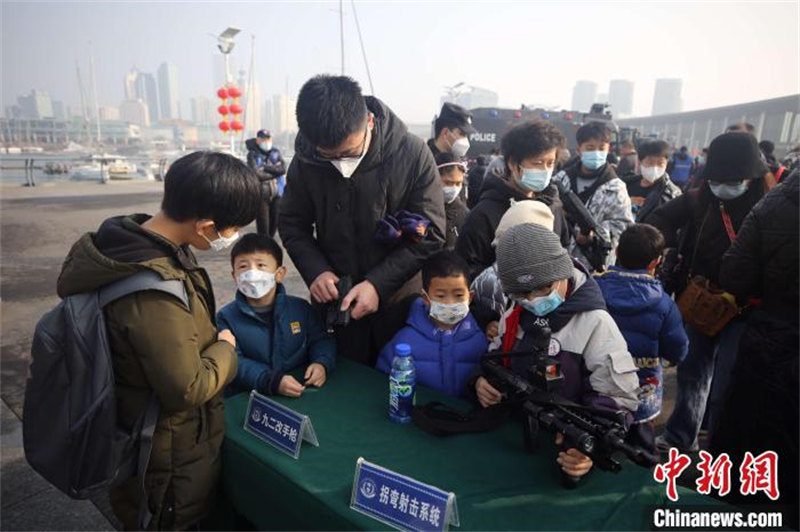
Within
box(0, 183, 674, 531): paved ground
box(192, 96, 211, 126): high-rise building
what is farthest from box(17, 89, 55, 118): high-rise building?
box(0, 183, 674, 531): paved ground

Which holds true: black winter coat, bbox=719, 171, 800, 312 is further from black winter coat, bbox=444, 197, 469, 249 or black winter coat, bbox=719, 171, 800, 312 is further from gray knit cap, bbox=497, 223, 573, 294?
black winter coat, bbox=444, 197, 469, 249

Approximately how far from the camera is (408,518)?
128cm

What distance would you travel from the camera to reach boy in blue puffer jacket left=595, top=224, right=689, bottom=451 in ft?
7.86

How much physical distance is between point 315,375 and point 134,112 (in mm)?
176142

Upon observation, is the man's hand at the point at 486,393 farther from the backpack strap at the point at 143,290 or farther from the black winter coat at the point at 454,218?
the black winter coat at the point at 454,218

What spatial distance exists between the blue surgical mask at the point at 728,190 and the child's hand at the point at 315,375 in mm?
2487

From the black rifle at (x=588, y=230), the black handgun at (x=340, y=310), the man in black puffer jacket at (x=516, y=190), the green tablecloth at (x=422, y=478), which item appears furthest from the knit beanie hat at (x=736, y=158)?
the black handgun at (x=340, y=310)

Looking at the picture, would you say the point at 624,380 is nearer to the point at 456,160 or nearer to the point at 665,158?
the point at 456,160

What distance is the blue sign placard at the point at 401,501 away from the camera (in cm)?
125

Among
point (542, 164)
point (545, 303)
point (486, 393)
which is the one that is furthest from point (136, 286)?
point (542, 164)

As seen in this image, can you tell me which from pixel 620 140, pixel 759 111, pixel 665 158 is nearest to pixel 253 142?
pixel 665 158

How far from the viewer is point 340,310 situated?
2062mm

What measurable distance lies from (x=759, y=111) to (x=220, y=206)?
175ft

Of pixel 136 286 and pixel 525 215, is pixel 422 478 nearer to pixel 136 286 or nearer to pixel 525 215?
pixel 136 286
